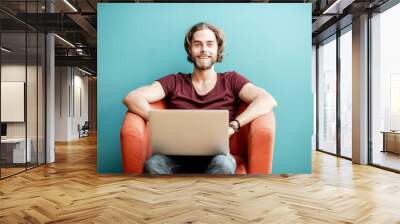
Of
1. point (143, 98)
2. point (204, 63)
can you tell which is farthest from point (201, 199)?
point (204, 63)

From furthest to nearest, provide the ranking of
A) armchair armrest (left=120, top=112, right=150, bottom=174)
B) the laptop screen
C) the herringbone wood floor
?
the laptop screen, armchair armrest (left=120, top=112, right=150, bottom=174), the herringbone wood floor

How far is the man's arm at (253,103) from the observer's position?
4.08m

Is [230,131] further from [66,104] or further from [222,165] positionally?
[66,104]

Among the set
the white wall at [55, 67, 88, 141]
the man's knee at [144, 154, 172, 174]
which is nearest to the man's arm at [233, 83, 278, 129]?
the man's knee at [144, 154, 172, 174]

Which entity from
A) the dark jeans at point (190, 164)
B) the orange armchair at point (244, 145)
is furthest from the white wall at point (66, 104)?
the dark jeans at point (190, 164)

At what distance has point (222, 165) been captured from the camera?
12.4 feet

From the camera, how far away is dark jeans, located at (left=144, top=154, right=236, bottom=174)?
3.81 metres

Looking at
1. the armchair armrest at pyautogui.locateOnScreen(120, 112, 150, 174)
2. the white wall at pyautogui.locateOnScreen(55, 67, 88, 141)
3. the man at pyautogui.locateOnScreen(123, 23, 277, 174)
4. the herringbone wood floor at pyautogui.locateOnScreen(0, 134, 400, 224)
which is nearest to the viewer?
the herringbone wood floor at pyautogui.locateOnScreen(0, 134, 400, 224)

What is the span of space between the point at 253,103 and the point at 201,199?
1201 millimetres

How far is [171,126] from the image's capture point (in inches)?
162

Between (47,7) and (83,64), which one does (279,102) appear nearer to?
(47,7)

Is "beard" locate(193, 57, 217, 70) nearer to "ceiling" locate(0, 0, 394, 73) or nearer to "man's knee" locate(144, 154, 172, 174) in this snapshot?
"man's knee" locate(144, 154, 172, 174)

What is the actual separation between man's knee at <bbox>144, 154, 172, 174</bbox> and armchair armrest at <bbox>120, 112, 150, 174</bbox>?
0.43ft

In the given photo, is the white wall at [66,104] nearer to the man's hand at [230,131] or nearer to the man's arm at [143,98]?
the man's arm at [143,98]
